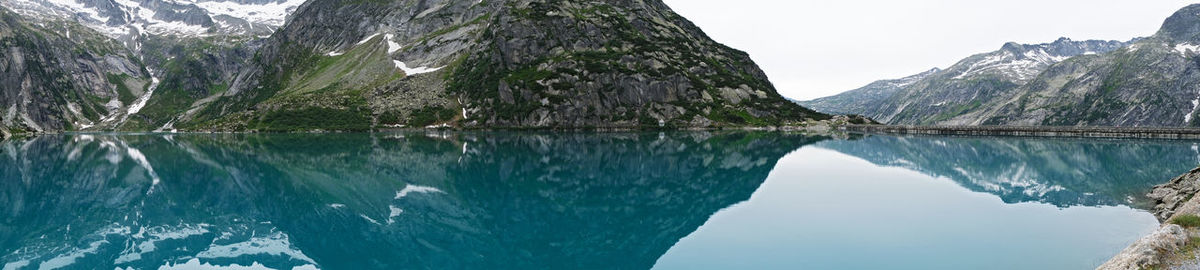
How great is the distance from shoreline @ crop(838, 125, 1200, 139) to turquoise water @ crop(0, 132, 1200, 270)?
9297cm

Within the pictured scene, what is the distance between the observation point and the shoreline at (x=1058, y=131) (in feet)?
413

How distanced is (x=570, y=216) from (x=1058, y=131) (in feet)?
520

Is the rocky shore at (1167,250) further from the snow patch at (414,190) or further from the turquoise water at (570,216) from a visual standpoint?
the snow patch at (414,190)

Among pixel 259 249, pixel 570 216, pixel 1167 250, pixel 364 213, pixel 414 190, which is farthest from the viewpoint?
pixel 414 190

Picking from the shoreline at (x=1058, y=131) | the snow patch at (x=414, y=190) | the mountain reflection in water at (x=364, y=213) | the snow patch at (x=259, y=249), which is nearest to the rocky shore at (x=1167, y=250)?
the mountain reflection in water at (x=364, y=213)

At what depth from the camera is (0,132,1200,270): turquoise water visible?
21922 millimetres

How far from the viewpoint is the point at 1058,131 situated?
14138 centimetres

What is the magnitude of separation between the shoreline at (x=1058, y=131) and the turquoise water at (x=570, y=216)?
93.0m

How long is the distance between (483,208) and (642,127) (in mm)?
142017

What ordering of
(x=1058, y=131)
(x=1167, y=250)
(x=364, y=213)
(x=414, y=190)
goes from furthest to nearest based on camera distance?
(x=1058, y=131) → (x=414, y=190) → (x=364, y=213) → (x=1167, y=250)

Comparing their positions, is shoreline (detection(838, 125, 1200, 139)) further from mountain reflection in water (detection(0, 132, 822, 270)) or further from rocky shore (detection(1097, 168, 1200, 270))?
rocky shore (detection(1097, 168, 1200, 270))

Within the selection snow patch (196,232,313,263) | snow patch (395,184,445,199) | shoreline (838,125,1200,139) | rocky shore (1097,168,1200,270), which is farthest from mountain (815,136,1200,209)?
shoreline (838,125,1200,139)

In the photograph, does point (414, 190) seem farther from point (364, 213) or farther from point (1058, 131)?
point (1058, 131)

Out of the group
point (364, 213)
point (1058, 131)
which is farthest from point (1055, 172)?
point (1058, 131)
